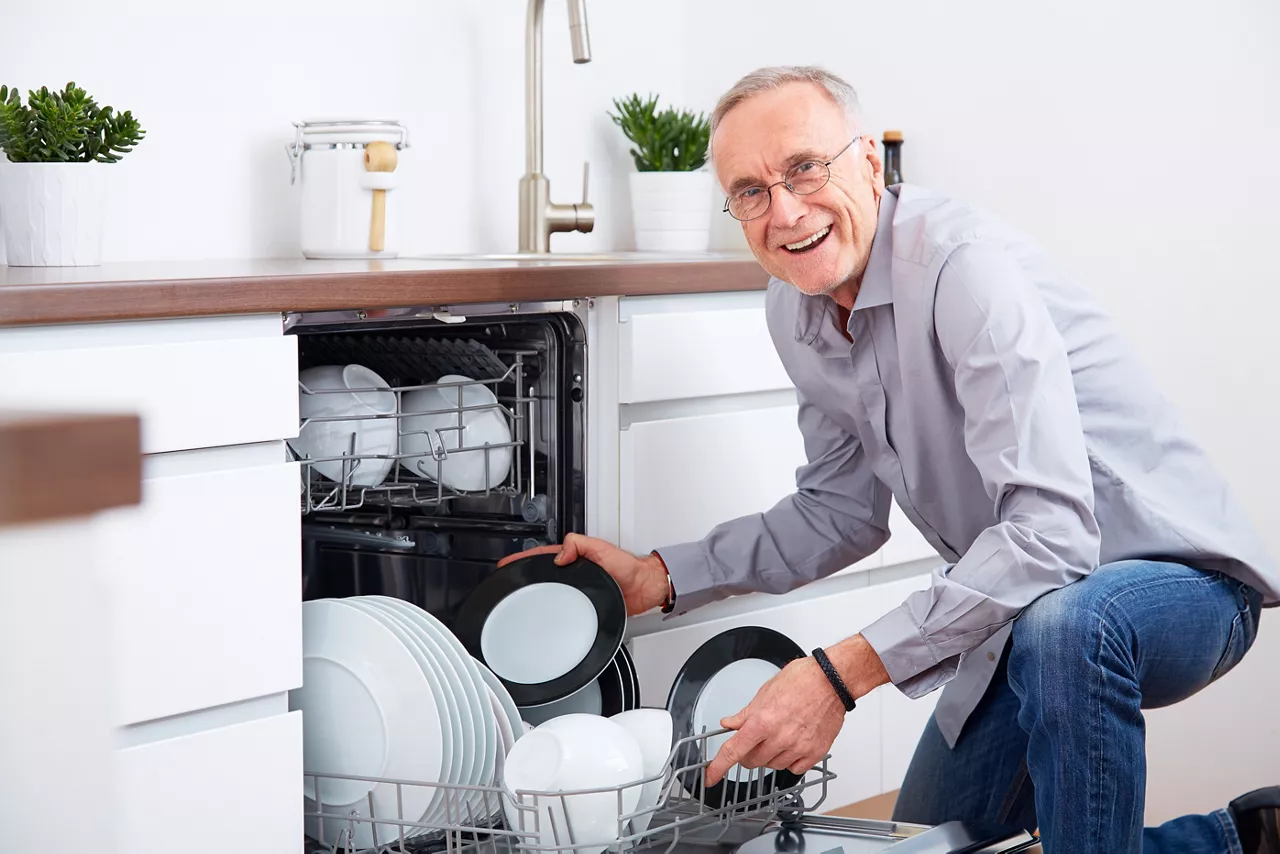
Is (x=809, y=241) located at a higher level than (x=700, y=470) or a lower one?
higher

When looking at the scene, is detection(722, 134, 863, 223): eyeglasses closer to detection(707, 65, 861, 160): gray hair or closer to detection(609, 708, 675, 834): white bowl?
detection(707, 65, 861, 160): gray hair

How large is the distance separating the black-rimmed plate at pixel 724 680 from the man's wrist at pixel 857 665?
250 millimetres

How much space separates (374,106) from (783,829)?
133 centimetres

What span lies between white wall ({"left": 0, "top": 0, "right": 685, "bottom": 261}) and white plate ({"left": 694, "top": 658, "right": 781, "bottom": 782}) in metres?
0.90

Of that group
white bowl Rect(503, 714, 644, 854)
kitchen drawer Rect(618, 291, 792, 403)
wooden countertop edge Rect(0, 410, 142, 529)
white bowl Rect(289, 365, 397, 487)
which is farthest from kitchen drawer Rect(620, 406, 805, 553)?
wooden countertop edge Rect(0, 410, 142, 529)

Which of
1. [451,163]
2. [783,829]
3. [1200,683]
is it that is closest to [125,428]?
[783,829]

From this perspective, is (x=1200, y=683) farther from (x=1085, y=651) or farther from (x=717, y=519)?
(x=717, y=519)

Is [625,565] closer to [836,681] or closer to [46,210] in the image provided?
[836,681]

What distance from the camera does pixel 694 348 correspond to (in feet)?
5.57

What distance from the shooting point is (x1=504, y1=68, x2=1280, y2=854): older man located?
1.19m

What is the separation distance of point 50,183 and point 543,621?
2.40 ft

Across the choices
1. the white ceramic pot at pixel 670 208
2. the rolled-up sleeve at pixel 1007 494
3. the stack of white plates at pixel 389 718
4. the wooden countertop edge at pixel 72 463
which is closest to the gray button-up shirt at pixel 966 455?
the rolled-up sleeve at pixel 1007 494

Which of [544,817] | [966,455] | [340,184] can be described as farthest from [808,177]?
[340,184]

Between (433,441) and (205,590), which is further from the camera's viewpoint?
(433,441)
